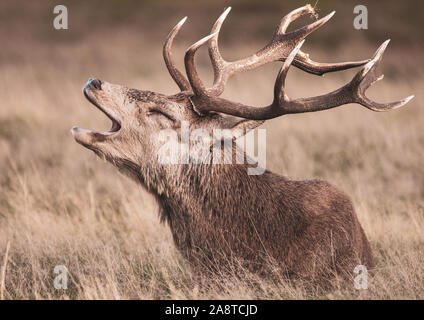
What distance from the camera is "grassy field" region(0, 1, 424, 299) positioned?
5.50m

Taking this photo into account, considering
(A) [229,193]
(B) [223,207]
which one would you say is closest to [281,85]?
(A) [229,193]

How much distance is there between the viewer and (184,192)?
5277 mm

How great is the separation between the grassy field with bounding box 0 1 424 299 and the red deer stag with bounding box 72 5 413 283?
0.23 metres

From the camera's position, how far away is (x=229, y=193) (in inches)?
208

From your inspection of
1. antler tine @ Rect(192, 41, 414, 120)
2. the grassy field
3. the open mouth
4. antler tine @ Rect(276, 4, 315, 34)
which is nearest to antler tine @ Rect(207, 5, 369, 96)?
antler tine @ Rect(276, 4, 315, 34)

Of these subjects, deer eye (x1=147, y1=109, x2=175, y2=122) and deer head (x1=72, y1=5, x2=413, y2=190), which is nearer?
deer head (x1=72, y1=5, x2=413, y2=190)

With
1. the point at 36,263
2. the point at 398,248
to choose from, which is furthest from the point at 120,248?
the point at 398,248

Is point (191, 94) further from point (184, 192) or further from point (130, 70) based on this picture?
point (130, 70)

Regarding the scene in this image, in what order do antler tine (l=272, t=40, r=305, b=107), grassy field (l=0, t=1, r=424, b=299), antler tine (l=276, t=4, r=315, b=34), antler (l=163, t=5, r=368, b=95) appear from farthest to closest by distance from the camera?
1. antler tine (l=276, t=4, r=315, b=34)
2. antler (l=163, t=5, r=368, b=95)
3. grassy field (l=0, t=1, r=424, b=299)
4. antler tine (l=272, t=40, r=305, b=107)

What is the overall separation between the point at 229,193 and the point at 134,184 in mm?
3849

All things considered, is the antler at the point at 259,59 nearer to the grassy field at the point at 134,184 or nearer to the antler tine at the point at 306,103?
the antler tine at the point at 306,103

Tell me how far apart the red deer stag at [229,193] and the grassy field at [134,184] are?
0.23 m

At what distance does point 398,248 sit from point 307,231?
5.27 feet

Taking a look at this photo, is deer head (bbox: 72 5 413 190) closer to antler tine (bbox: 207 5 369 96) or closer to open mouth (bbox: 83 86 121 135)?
open mouth (bbox: 83 86 121 135)
